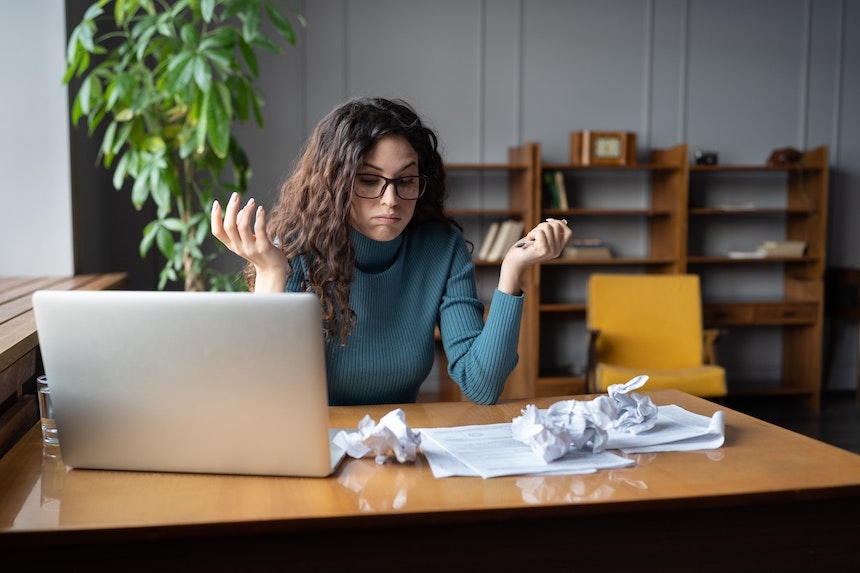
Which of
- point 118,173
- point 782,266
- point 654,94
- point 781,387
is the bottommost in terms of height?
point 781,387

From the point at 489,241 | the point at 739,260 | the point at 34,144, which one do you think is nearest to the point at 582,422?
the point at 34,144

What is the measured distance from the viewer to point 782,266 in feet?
18.6

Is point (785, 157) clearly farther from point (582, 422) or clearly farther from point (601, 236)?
point (582, 422)

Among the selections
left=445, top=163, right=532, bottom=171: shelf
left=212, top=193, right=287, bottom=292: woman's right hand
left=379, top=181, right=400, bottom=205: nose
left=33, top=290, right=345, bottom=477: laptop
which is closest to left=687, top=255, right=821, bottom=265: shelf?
left=445, top=163, right=532, bottom=171: shelf

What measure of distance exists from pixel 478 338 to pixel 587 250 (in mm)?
3464

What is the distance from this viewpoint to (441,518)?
1.09 meters

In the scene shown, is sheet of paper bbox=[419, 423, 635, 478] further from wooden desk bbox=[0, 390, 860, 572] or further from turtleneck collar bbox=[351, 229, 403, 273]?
turtleneck collar bbox=[351, 229, 403, 273]

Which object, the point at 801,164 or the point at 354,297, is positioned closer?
the point at 354,297

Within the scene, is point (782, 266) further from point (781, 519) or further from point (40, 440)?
point (40, 440)

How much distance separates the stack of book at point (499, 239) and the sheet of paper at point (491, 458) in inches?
142

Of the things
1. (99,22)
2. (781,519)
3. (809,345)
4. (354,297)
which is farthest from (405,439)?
(809,345)

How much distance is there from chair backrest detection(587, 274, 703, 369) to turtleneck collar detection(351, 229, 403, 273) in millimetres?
2685

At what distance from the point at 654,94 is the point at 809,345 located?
6.20ft

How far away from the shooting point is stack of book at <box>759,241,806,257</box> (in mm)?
5312
